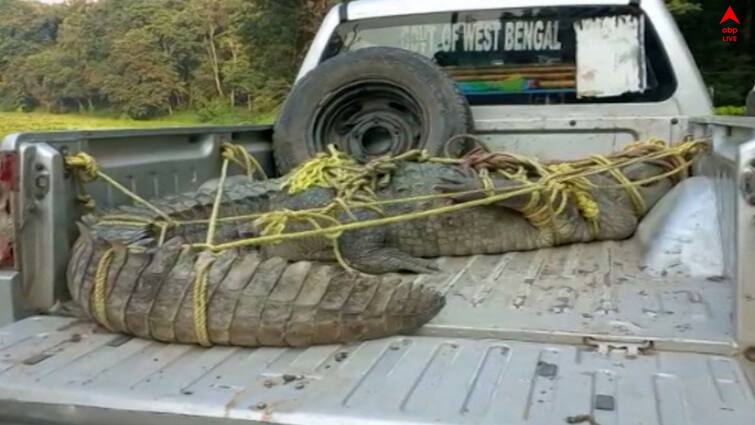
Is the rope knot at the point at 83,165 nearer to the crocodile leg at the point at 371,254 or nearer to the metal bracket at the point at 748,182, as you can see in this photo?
the crocodile leg at the point at 371,254

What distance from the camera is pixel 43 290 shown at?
2.20m

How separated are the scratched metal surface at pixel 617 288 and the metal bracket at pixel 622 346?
0.03 metres

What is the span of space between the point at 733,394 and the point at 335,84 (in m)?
2.59

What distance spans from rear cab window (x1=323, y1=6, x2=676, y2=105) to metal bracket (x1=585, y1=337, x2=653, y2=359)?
2.23m

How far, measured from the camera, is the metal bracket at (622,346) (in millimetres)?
1816

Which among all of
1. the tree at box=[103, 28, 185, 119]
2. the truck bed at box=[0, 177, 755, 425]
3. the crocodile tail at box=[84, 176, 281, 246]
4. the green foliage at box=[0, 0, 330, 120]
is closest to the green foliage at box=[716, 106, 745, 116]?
the crocodile tail at box=[84, 176, 281, 246]

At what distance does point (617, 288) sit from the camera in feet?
7.88

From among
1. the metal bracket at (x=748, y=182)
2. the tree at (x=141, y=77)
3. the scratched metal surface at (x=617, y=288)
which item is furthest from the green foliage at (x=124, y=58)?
the metal bracket at (x=748, y=182)

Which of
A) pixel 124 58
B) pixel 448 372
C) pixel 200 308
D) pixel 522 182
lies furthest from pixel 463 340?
pixel 124 58

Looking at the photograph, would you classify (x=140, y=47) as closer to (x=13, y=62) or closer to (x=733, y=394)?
(x=13, y=62)

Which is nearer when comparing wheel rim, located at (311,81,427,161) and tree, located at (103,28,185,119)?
wheel rim, located at (311,81,427,161)

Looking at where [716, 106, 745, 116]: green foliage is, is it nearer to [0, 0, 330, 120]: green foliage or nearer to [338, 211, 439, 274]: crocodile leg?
[338, 211, 439, 274]: crocodile leg

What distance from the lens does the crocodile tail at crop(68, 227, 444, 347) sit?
1.89 meters

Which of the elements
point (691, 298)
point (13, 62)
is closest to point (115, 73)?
point (13, 62)
